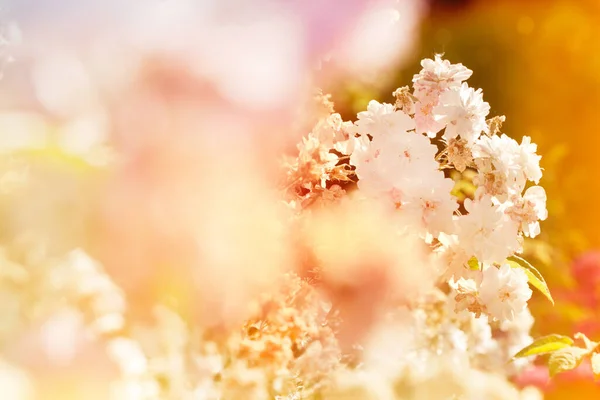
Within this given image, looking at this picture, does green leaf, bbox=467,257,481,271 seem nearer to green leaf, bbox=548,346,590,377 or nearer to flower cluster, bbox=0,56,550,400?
flower cluster, bbox=0,56,550,400

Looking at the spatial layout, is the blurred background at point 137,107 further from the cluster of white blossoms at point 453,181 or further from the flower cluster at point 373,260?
the cluster of white blossoms at point 453,181

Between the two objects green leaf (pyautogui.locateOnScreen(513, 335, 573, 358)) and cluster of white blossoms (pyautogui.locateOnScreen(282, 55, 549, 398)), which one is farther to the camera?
green leaf (pyautogui.locateOnScreen(513, 335, 573, 358))

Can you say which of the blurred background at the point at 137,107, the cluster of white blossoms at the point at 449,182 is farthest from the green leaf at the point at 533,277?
the blurred background at the point at 137,107

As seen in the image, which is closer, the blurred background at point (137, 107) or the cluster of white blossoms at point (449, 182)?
the blurred background at point (137, 107)

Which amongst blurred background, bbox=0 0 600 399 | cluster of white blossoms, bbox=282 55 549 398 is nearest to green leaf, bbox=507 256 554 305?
cluster of white blossoms, bbox=282 55 549 398

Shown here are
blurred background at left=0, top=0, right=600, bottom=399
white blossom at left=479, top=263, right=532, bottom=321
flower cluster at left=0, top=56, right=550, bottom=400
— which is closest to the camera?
blurred background at left=0, top=0, right=600, bottom=399

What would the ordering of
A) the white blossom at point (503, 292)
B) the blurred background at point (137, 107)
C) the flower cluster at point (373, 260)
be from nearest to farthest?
the blurred background at point (137, 107) < the flower cluster at point (373, 260) < the white blossom at point (503, 292)

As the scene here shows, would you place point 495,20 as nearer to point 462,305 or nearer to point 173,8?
point 462,305

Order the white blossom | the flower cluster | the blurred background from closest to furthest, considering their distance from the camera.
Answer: the blurred background → the flower cluster → the white blossom
